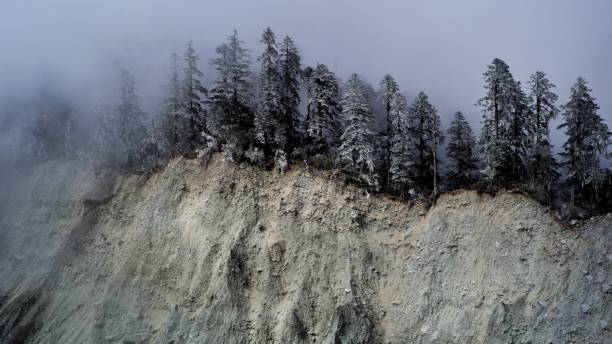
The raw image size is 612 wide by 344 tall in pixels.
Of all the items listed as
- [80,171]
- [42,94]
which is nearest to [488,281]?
[80,171]

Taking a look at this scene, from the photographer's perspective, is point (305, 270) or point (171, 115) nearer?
point (305, 270)

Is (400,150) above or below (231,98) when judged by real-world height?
below

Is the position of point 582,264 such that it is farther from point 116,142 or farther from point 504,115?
point 116,142

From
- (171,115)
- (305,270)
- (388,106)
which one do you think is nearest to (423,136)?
(388,106)

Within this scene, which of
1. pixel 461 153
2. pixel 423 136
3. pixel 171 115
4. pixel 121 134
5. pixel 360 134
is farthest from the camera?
pixel 121 134

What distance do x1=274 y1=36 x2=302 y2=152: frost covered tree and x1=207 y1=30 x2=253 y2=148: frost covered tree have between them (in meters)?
2.88

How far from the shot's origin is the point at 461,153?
3722 centimetres

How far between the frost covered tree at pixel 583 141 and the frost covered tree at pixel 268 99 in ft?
67.0

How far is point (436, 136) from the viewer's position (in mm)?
35375

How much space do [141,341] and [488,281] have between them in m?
21.6

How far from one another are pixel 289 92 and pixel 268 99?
102 inches

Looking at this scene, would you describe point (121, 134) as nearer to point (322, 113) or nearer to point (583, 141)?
point (322, 113)

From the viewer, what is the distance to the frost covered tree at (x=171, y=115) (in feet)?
131

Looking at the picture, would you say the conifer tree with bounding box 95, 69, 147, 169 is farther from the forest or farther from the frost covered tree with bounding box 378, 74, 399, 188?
the frost covered tree with bounding box 378, 74, 399, 188
